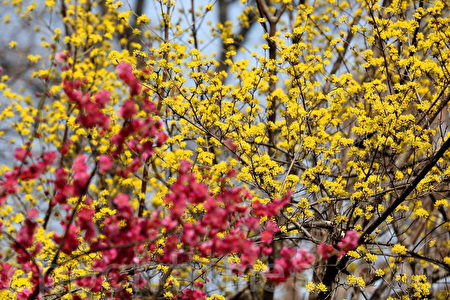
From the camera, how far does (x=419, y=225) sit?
9836 mm

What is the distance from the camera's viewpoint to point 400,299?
18.5ft

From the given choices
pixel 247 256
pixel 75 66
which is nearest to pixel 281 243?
pixel 75 66

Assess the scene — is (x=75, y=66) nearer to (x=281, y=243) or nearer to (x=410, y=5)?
(x=281, y=243)

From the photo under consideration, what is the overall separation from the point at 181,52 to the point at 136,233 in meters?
A: 3.56

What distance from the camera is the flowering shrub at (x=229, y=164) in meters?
3.40

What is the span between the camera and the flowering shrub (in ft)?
11.2

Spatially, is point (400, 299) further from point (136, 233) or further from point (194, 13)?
point (194, 13)

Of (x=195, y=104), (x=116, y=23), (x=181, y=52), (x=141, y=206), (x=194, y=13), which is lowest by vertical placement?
(x=141, y=206)

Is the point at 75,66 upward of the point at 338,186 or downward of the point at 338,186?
upward

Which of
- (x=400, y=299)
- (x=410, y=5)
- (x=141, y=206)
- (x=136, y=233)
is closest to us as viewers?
(x=136, y=233)

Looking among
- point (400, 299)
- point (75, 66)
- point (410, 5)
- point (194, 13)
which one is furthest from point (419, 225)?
point (75, 66)

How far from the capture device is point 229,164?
20.9ft

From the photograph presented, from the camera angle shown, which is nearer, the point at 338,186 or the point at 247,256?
the point at 247,256

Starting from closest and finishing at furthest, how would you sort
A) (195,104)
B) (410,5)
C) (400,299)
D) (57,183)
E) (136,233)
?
(136,233)
(57,183)
(400,299)
(195,104)
(410,5)
